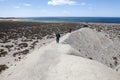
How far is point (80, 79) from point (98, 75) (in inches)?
55.3

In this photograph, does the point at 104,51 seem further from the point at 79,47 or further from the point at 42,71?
the point at 42,71

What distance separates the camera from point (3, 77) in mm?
18078

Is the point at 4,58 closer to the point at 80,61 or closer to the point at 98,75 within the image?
the point at 80,61

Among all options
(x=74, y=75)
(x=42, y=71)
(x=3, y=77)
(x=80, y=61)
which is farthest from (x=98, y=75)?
(x=3, y=77)

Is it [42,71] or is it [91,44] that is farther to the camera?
[91,44]

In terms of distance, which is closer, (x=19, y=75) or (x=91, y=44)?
(x=19, y=75)

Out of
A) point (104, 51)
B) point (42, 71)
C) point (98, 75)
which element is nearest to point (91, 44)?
point (104, 51)

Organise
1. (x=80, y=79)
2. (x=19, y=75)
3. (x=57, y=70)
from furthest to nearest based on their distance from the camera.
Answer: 1. (x=19, y=75)
2. (x=57, y=70)
3. (x=80, y=79)

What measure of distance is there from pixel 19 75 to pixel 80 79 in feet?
24.4

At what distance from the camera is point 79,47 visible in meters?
26.0

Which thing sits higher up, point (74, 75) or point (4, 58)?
point (74, 75)

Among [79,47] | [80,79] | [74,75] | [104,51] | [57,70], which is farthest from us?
[104,51]

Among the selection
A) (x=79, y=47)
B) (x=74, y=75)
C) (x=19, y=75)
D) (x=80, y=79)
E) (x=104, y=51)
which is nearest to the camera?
(x=80, y=79)

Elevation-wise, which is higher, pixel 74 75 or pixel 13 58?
pixel 74 75
